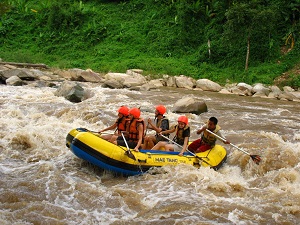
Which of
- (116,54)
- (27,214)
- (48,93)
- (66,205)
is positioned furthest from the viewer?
(116,54)

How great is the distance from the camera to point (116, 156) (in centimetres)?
582

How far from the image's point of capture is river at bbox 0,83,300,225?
4602 millimetres

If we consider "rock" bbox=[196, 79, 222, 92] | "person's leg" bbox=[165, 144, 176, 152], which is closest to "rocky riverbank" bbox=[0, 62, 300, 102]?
"rock" bbox=[196, 79, 222, 92]

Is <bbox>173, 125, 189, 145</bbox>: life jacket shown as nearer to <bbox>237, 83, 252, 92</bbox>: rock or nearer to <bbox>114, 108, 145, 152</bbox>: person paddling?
<bbox>114, 108, 145, 152</bbox>: person paddling

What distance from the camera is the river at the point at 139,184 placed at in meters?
4.60

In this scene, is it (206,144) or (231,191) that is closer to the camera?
(231,191)

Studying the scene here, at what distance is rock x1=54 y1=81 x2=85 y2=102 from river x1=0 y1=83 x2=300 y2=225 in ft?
6.81

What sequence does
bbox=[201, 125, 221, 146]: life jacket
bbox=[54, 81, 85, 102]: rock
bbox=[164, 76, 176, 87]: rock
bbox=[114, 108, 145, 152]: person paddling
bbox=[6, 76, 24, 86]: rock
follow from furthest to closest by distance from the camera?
bbox=[164, 76, 176, 87]: rock, bbox=[6, 76, 24, 86]: rock, bbox=[54, 81, 85, 102]: rock, bbox=[201, 125, 221, 146]: life jacket, bbox=[114, 108, 145, 152]: person paddling

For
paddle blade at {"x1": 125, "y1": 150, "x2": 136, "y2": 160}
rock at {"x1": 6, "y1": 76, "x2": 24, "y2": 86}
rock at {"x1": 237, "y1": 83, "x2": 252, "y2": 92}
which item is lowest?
rock at {"x1": 237, "y1": 83, "x2": 252, "y2": 92}

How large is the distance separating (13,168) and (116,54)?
1873 cm

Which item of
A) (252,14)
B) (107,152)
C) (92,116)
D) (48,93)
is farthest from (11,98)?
(252,14)

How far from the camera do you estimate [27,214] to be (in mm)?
4438

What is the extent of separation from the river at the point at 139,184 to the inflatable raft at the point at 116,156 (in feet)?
0.45

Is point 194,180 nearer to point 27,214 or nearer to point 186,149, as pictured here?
point 186,149
